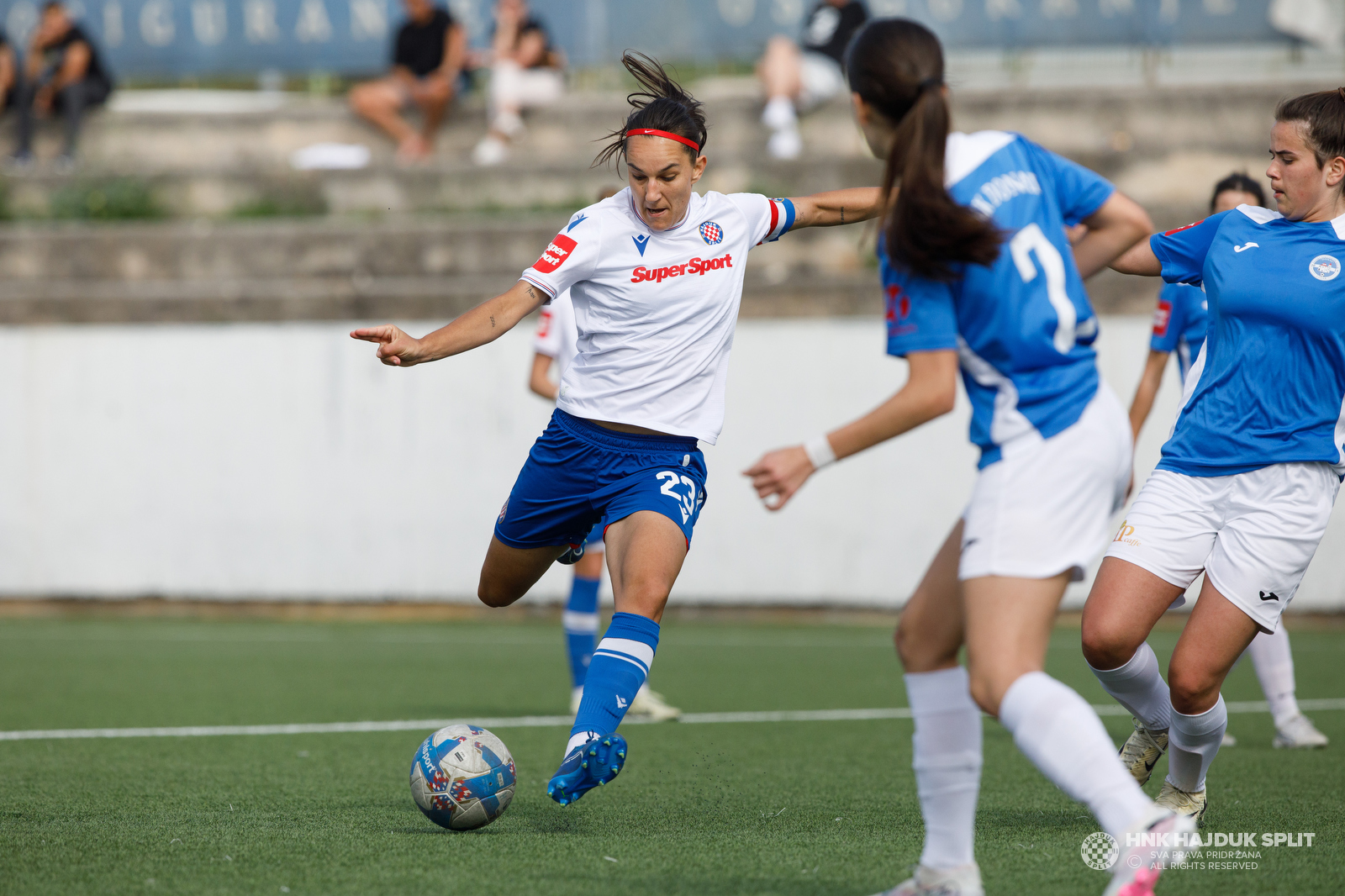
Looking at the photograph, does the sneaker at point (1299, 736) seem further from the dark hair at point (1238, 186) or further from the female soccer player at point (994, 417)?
the female soccer player at point (994, 417)

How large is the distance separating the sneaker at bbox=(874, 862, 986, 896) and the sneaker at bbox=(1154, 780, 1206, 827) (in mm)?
1413

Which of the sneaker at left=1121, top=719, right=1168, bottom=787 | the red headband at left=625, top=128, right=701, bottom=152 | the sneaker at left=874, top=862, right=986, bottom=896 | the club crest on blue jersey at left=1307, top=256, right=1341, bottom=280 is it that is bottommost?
the sneaker at left=1121, top=719, right=1168, bottom=787

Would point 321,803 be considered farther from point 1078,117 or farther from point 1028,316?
point 1078,117

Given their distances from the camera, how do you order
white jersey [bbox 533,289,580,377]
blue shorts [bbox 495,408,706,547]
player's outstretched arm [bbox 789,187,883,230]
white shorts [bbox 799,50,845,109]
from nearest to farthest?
1. blue shorts [bbox 495,408,706,547]
2. player's outstretched arm [bbox 789,187,883,230]
3. white jersey [bbox 533,289,580,377]
4. white shorts [bbox 799,50,845,109]

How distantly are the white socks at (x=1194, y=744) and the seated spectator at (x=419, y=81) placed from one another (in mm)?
12735

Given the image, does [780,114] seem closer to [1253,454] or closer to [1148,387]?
[1148,387]

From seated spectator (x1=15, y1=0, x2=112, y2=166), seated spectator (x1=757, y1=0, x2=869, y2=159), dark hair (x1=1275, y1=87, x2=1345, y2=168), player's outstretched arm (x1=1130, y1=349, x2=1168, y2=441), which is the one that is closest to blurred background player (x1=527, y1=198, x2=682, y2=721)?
player's outstretched arm (x1=1130, y1=349, x2=1168, y2=441)

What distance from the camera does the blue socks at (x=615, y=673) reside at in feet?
13.3

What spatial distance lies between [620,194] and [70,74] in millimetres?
13087

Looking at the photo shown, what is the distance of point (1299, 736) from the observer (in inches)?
234

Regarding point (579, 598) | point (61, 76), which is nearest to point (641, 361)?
point (579, 598)

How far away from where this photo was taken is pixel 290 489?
11773 millimetres

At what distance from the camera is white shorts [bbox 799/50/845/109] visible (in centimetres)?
1472

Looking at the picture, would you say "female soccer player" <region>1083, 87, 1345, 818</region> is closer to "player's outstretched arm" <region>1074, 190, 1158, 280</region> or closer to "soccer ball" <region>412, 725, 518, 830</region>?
"player's outstretched arm" <region>1074, 190, 1158, 280</region>
